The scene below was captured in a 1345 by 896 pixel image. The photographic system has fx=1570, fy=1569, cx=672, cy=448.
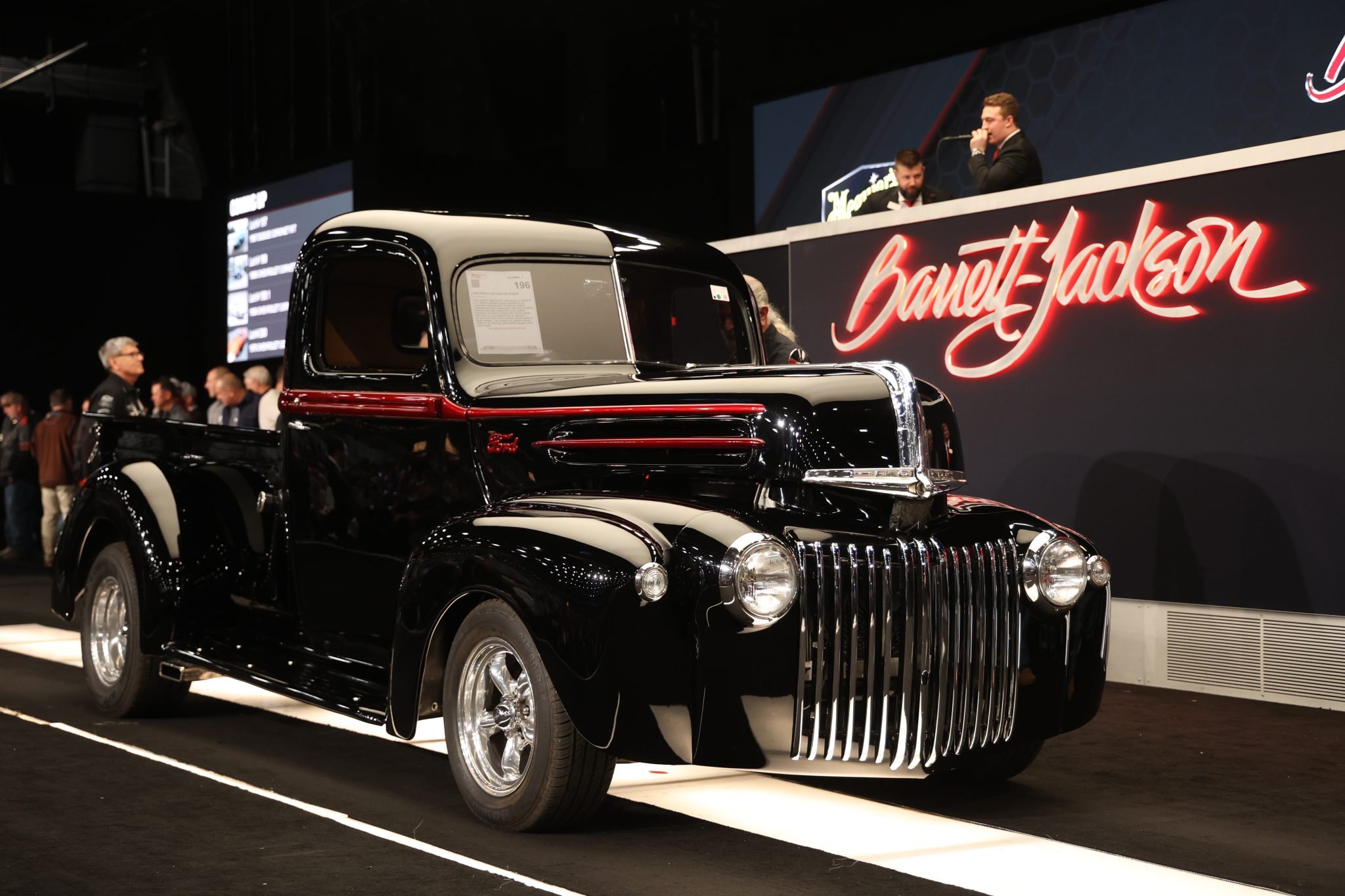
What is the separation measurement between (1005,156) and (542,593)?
517 centimetres

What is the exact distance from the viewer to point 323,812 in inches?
191

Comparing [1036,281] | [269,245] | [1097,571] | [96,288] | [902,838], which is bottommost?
[902,838]

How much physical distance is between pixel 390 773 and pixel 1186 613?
155 inches

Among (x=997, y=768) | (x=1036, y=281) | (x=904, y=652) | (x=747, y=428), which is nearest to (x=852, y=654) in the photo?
(x=904, y=652)

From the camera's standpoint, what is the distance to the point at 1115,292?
25.5 ft

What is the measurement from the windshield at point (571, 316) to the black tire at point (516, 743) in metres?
1.11

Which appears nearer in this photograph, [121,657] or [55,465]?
[121,657]

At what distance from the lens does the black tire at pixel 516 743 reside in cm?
437

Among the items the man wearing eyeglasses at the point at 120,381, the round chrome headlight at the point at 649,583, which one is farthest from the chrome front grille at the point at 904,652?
the man wearing eyeglasses at the point at 120,381

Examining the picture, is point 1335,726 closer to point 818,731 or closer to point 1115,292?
point 1115,292

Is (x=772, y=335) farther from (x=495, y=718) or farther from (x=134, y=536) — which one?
(x=495, y=718)

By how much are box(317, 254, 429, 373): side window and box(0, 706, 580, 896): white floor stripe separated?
1.50 m

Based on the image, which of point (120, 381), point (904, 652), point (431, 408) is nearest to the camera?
point (904, 652)

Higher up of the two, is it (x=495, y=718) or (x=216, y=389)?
(x=216, y=389)
